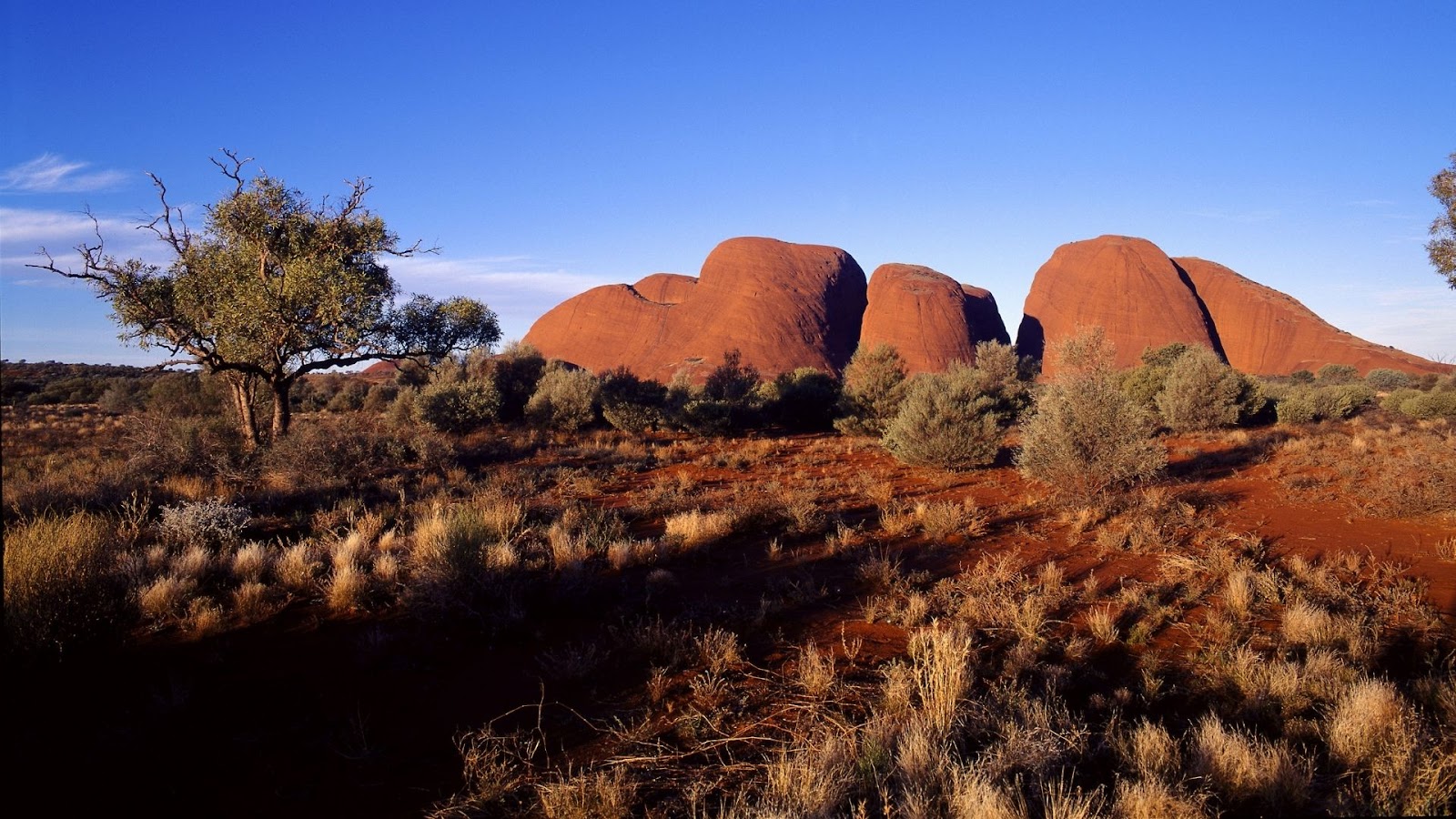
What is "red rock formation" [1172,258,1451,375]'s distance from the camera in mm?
49062

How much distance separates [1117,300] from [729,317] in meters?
32.5

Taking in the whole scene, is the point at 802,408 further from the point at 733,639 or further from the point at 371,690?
the point at 371,690

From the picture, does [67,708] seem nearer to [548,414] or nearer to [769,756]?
[769,756]

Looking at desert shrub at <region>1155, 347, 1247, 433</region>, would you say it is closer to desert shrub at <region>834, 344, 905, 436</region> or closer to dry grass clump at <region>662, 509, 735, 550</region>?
desert shrub at <region>834, 344, 905, 436</region>

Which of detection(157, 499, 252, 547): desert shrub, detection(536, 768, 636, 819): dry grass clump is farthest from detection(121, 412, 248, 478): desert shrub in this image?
detection(536, 768, 636, 819): dry grass clump

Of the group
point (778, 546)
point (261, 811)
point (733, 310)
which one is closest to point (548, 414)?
point (778, 546)

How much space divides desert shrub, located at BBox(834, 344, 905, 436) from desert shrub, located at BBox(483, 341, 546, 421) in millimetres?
9648

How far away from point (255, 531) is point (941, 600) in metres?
7.23

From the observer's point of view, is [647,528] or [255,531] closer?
[255,531]

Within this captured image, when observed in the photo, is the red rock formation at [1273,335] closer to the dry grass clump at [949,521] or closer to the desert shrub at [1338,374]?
the desert shrub at [1338,374]

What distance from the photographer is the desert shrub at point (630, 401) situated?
64.9 ft

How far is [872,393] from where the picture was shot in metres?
19.5

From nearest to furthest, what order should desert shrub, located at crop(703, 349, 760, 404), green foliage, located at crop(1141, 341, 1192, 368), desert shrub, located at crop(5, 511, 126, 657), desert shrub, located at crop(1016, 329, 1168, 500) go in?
desert shrub, located at crop(5, 511, 126, 657) → desert shrub, located at crop(1016, 329, 1168, 500) → desert shrub, located at crop(703, 349, 760, 404) → green foliage, located at crop(1141, 341, 1192, 368)

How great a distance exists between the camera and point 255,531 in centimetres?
751
